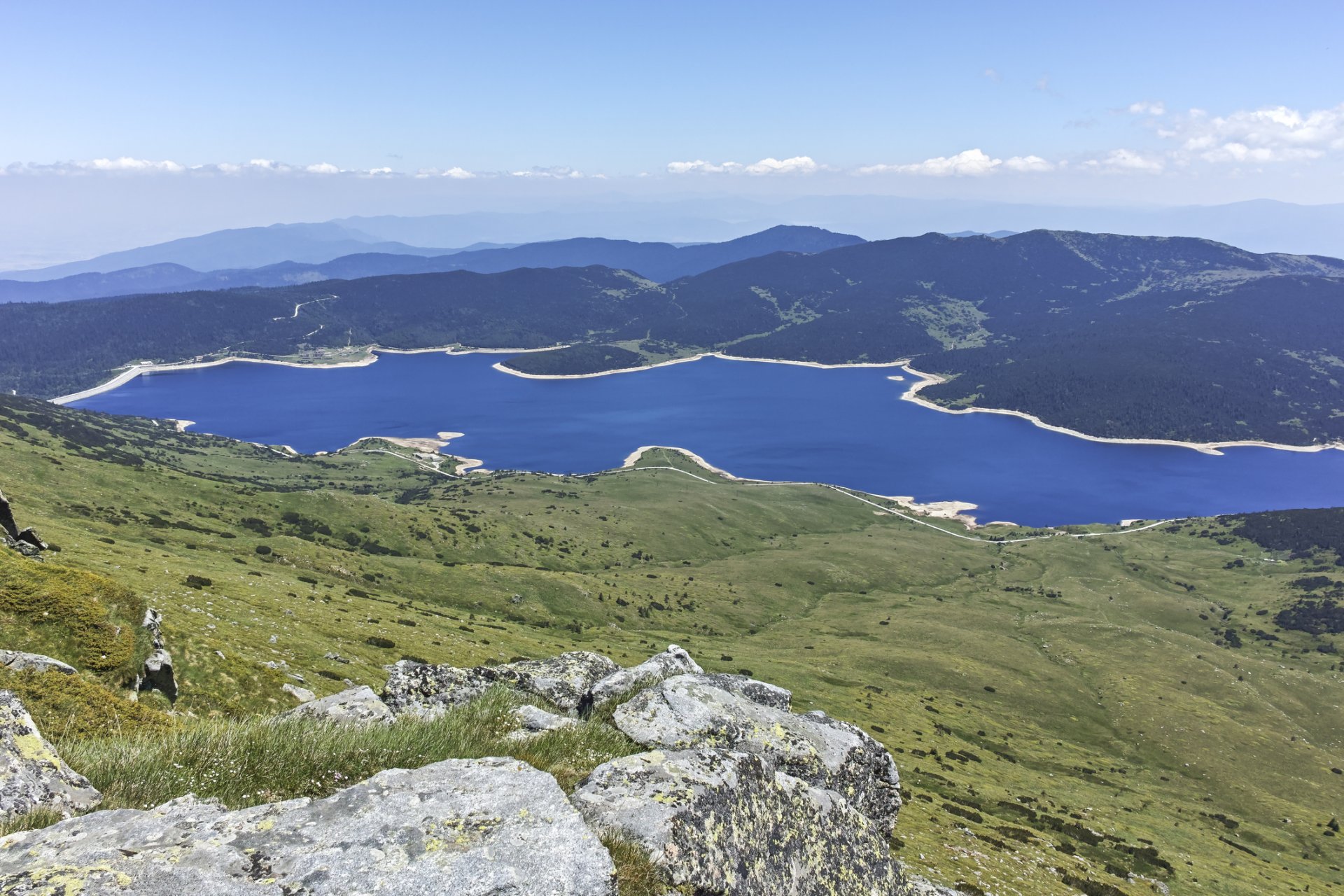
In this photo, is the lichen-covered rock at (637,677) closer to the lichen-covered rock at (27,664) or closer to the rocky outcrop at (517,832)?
the rocky outcrop at (517,832)

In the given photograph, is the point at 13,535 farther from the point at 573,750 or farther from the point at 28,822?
the point at 573,750

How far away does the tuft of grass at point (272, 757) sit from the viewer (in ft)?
24.9

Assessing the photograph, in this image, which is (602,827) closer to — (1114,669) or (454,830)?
(454,830)

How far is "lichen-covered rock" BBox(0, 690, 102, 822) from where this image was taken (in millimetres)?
6621

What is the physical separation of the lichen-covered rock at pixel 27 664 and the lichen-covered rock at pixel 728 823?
10.4 metres

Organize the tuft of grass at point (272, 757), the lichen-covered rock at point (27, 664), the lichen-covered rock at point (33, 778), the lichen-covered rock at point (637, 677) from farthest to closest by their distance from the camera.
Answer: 1. the lichen-covered rock at point (637, 677)
2. the lichen-covered rock at point (27, 664)
3. the tuft of grass at point (272, 757)
4. the lichen-covered rock at point (33, 778)

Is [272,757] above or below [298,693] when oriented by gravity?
above

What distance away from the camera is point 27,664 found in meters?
11.9

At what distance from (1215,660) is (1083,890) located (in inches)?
4110

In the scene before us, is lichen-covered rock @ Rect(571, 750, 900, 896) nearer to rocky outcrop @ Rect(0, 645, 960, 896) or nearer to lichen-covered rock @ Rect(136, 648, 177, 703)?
rocky outcrop @ Rect(0, 645, 960, 896)

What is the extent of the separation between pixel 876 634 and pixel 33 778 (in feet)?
374

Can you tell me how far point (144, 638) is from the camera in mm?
19859

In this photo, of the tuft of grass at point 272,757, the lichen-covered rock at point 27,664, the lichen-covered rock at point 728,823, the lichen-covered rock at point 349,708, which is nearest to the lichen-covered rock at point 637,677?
the lichen-covered rock at point 349,708

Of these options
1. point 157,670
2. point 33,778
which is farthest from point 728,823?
point 157,670
